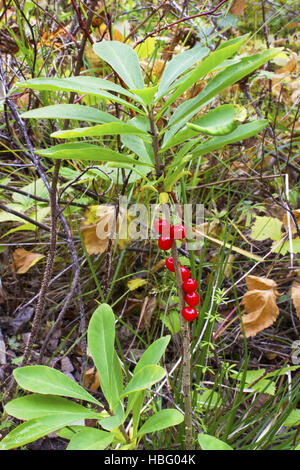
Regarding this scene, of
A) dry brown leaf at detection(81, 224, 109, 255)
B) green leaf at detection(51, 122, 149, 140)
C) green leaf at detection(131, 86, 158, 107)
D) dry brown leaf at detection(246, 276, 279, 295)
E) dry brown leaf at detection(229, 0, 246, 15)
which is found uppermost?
dry brown leaf at detection(229, 0, 246, 15)

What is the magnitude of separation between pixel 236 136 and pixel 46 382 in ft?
1.90

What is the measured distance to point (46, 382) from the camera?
0.76 meters

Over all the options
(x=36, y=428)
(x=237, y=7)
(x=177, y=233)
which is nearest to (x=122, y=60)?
(x=177, y=233)

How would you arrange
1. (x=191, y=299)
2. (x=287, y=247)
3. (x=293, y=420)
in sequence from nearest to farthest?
(x=191, y=299) < (x=293, y=420) < (x=287, y=247)

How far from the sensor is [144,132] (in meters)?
0.63

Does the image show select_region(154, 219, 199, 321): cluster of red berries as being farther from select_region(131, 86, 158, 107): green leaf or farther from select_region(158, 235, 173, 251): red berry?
select_region(131, 86, 158, 107): green leaf

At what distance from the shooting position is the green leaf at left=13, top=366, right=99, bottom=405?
2.42 feet

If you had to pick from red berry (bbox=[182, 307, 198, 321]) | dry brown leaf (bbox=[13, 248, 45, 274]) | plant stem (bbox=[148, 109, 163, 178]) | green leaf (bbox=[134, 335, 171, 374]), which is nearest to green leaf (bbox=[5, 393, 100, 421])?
green leaf (bbox=[134, 335, 171, 374])

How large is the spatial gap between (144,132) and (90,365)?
3.72 feet

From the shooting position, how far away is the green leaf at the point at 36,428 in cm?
66

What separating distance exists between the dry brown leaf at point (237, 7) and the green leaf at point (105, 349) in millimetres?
1376

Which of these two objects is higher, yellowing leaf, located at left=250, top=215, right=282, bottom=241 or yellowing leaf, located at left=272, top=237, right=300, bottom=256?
yellowing leaf, located at left=250, top=215, right=282, bottom=241

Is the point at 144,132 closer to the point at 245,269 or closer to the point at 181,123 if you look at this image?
the point at 181,123

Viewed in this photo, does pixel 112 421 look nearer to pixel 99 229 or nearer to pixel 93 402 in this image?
pixel 93 402
